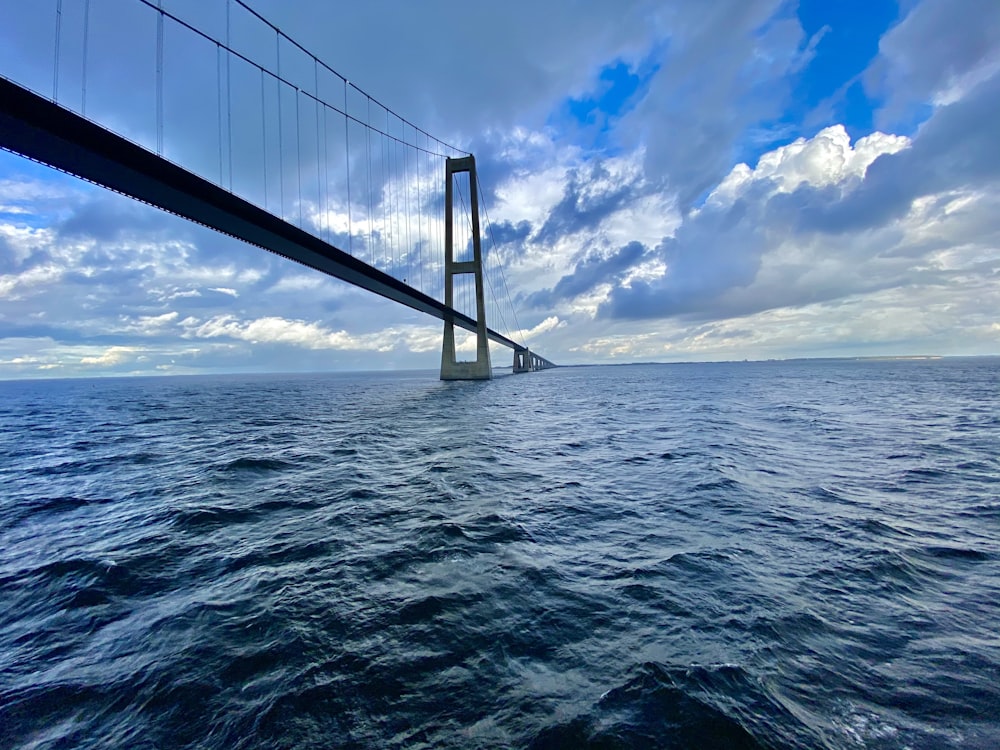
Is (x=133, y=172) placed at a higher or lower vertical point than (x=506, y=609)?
higher

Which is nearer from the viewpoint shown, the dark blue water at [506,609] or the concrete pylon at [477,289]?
the dark blue water at [506,609]

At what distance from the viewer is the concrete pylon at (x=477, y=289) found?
5555 cm

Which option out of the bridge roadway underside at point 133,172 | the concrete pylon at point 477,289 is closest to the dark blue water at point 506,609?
the bridge roadway underside at point 133,172

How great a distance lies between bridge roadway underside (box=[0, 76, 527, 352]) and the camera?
13.2m

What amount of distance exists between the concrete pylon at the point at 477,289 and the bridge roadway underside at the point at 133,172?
88.2 feet

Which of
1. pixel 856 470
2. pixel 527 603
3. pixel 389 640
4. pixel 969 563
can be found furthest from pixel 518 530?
pixel 856 470

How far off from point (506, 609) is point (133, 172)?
21689mm

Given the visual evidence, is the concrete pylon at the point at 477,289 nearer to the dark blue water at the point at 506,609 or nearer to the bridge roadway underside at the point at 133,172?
the bridge roadway underside at the point at 133,172

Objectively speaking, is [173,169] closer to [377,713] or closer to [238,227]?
[238,227]

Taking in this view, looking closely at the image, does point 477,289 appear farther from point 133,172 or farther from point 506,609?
point 506,609

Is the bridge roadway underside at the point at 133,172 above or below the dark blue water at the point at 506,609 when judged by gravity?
above

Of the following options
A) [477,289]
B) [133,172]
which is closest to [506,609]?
[133,172]

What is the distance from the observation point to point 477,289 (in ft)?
185

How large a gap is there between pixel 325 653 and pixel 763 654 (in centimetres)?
354
